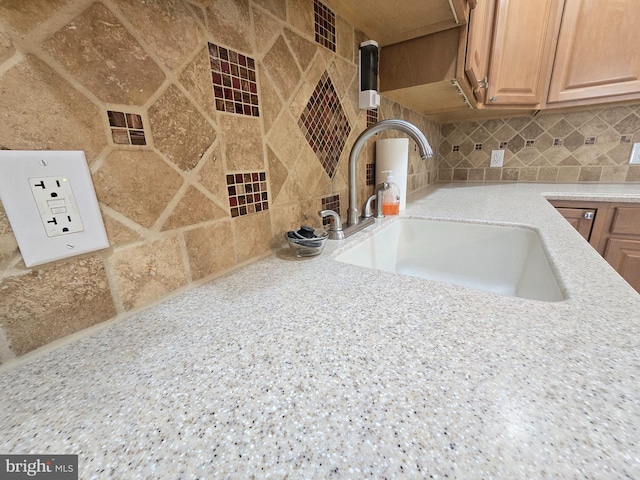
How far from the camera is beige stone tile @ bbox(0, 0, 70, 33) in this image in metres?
0.28

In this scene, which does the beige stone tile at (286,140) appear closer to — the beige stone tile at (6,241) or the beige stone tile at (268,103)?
the beige stone tile at (268,103)

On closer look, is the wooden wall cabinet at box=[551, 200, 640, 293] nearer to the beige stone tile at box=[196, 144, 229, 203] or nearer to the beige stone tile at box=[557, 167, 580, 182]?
the beige stone tile at box=[557, 167, 580, 182]

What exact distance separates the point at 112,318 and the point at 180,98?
0.36 meters

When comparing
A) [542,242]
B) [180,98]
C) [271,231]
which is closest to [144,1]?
[180,98]

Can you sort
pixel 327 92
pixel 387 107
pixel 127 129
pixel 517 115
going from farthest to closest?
1. pixel 517 115
2. pixel 387 107
3. pixel 327 92
4. pixel 127 129

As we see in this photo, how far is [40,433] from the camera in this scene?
0.23 metres

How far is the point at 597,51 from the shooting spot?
1361mm

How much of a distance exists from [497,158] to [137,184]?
2.23 meters

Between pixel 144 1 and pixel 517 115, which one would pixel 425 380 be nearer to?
pixel 144 1

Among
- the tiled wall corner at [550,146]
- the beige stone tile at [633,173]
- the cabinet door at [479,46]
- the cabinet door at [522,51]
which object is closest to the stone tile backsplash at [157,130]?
the cabinet door at [479,46]

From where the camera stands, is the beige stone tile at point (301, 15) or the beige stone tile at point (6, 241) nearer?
the beige stone tile at point (6, 241)

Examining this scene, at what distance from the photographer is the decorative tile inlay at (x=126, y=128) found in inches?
14.5

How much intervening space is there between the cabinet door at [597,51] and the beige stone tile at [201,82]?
1.86m

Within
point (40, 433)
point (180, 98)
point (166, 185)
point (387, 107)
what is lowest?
point (40, 433)
